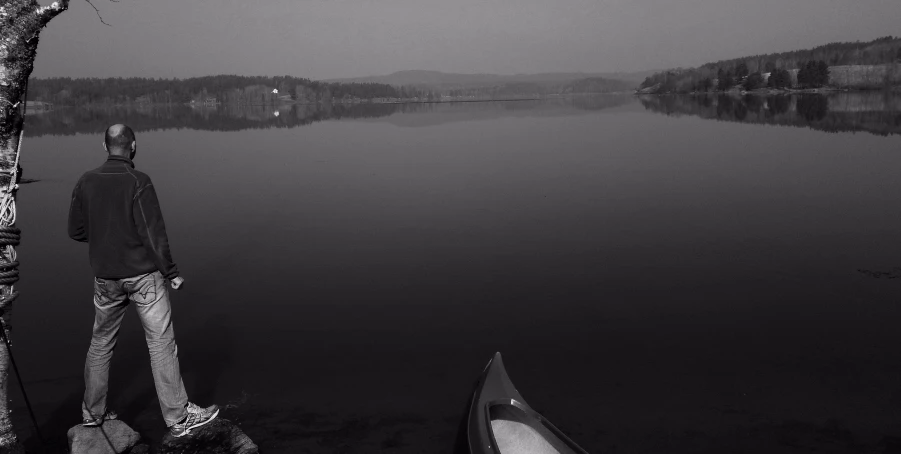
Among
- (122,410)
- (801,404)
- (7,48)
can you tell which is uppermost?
(7,48)

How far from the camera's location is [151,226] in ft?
18.7

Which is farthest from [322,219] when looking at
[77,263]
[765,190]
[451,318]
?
[765,190]

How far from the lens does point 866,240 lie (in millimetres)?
14391

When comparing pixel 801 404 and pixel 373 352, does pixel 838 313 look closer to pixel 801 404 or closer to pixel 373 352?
pixel 801 404

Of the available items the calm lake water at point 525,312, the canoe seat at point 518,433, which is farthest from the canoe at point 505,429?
the calm lake water at point 525,312

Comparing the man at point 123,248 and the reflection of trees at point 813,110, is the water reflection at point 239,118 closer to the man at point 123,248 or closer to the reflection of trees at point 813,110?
the reflection of trees at point 813,110

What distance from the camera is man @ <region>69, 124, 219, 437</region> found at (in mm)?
5664

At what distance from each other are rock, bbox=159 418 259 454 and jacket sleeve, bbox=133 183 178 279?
1.81 m

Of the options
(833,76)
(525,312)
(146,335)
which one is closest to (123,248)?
(146,335)

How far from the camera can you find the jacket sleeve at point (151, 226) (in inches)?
223

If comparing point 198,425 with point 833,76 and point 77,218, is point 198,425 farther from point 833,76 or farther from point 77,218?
point 833,76

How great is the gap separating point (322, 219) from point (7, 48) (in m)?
13.4

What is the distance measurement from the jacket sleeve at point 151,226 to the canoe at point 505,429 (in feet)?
10.5

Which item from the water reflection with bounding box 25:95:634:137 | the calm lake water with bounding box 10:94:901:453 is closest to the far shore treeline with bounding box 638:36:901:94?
the water reflection with bounding box 25:95:634:137
